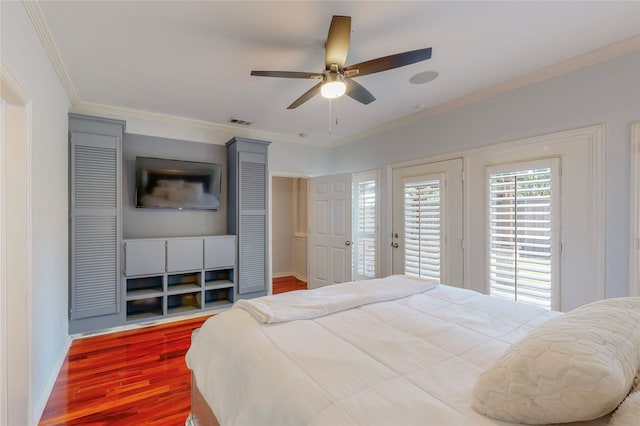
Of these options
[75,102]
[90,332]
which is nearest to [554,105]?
[75,102]

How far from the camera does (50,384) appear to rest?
2227mm

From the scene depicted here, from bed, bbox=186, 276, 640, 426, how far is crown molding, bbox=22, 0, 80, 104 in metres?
2.16

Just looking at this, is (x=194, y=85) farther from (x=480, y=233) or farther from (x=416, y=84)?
(x=480, y=233)

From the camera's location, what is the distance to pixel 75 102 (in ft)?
10.7

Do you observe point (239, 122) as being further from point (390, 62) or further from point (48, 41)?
point (390, 62)

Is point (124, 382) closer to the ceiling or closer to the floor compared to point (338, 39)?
closer to the floor

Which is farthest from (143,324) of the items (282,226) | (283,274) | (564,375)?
(564,375)

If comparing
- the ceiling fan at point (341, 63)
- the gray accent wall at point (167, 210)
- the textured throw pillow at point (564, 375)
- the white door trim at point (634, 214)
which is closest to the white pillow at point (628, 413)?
the textured throw pillow at point (564, 375)

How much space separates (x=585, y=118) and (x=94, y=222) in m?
4.73

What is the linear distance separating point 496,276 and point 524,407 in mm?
2526

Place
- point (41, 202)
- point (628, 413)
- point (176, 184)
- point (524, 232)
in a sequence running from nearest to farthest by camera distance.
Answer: point (628, 413) → point (41, 202) → point (524, 232) → point (176, 184)

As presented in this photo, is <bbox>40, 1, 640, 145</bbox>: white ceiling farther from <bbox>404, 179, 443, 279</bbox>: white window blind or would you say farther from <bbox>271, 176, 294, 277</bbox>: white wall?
<bbox>271, 176, 294, 277</bbox>: white wall

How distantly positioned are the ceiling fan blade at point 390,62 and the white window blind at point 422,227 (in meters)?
1.87

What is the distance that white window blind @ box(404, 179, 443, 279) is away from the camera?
11.5 feet
